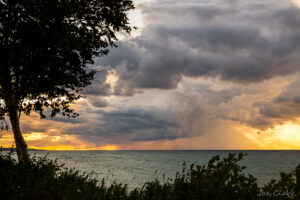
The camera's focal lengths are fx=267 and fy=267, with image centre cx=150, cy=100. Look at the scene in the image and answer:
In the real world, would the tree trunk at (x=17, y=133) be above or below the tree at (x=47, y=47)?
below

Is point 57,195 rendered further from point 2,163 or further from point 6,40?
point 6,40

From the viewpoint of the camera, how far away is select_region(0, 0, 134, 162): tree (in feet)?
39.4

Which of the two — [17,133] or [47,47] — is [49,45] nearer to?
[47,47]

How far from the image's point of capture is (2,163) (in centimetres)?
962

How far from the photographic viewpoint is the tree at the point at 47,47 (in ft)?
39.4

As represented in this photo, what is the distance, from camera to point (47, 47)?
12.3 m

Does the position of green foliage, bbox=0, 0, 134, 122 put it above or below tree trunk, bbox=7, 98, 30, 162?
above

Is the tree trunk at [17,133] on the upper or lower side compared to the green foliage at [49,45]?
lower

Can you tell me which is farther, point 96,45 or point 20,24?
point 96,45

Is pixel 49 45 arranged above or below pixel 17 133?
above

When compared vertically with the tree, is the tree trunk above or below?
below

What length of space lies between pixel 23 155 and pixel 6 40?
18.7ft

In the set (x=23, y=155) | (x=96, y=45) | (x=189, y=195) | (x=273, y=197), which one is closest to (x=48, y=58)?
(x=96, y=45)

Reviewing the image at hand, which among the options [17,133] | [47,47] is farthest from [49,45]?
[17,133]
